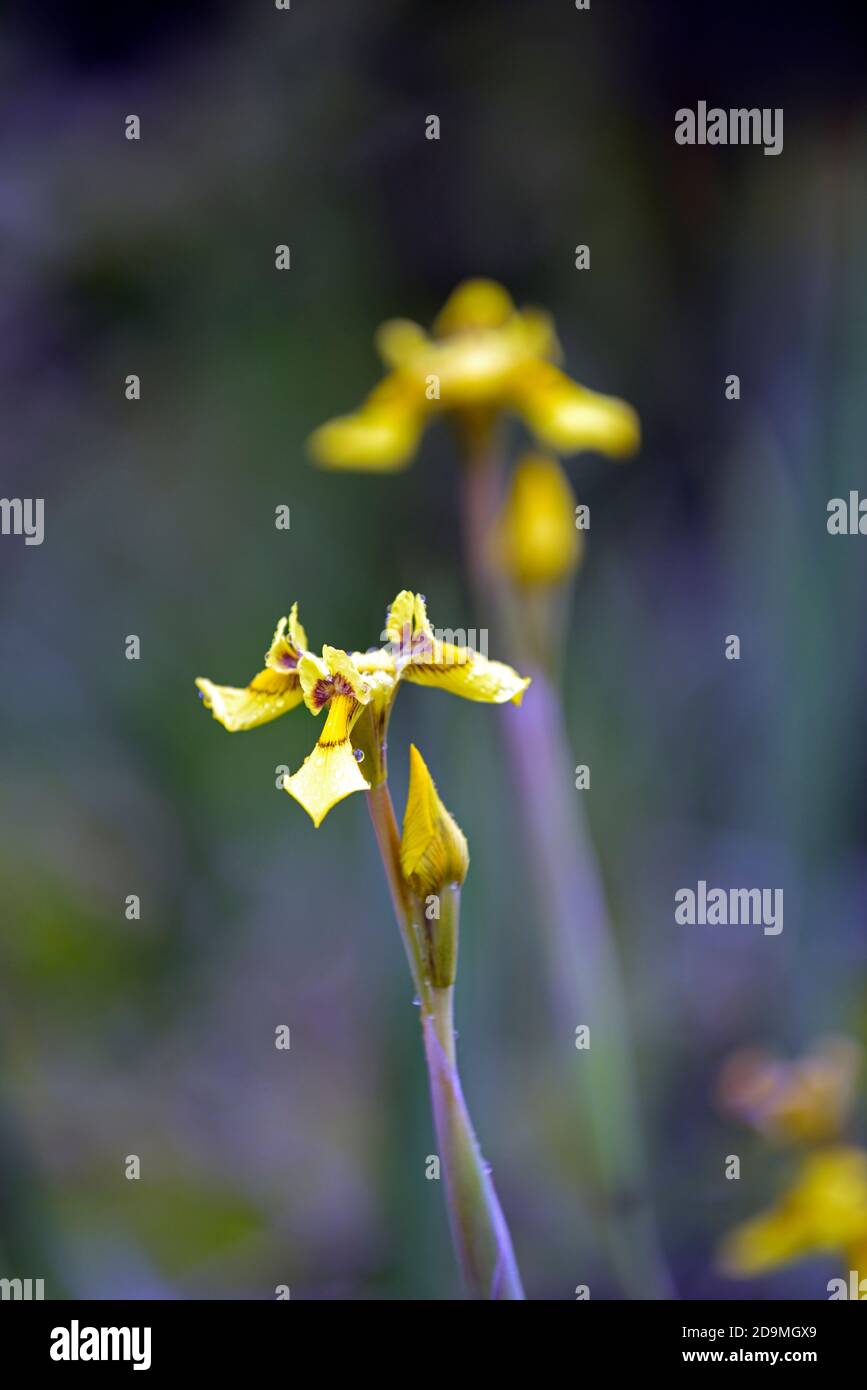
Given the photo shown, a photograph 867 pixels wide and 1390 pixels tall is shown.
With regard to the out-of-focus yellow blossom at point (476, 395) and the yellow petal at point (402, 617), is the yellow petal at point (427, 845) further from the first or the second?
the out-of-focus yellow blossom at point (476, 395)

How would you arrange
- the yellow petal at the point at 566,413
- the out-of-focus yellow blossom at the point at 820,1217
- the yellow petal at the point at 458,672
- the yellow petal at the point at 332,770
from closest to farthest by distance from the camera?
the yellow petal at the point at 332,770
the yellow petal at the point at 458,672
the out-of-focus yellow blossom at the point at 820,1217
the yellow petal at the point at 566,413

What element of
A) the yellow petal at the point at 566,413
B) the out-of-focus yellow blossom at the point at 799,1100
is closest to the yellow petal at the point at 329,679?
the out-of-focus yellow blossom at the point at 799,1100

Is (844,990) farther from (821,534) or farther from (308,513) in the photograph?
(308,513)

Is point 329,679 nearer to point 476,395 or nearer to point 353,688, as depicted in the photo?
point 353,688

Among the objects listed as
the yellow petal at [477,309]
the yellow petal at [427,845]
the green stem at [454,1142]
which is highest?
the yellow petal at [477,309]

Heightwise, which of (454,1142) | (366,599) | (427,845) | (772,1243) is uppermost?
(366,599)

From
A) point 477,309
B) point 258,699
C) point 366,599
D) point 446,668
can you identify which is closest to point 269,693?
point 258,699

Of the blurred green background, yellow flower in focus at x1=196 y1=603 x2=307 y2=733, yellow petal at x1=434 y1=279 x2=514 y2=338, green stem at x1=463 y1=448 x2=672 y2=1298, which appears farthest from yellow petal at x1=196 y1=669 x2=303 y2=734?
yellow petal at x1=434 y1=279 x2=514 y2=338
